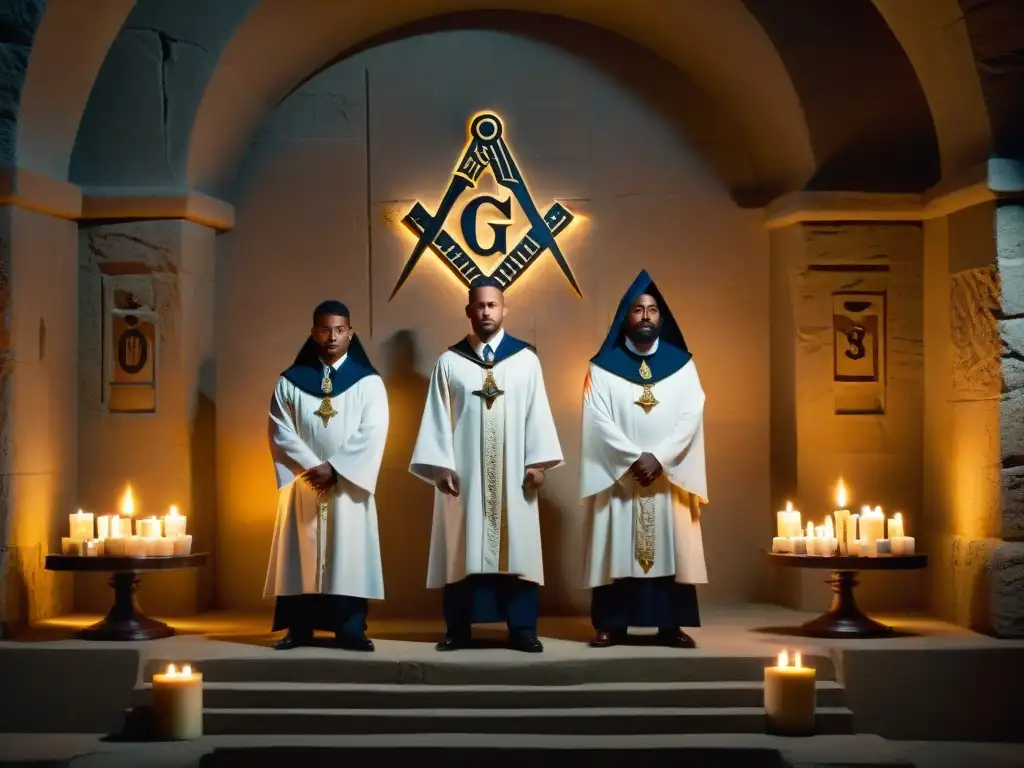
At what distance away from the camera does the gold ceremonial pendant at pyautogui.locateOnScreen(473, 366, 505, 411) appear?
23.7 feet

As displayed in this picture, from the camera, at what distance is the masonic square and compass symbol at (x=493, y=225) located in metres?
8.42

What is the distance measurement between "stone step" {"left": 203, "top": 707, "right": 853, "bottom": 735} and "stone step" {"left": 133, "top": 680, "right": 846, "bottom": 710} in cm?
10

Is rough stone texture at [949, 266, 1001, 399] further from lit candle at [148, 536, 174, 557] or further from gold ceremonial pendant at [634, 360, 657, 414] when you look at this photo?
lit candle at [148, 536, 174, 557]

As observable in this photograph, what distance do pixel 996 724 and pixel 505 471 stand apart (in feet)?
8.68

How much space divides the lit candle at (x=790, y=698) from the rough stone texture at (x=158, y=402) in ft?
11.7

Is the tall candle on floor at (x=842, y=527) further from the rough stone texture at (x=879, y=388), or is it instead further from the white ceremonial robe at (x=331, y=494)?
the white ceremonial robe at (x=331, y=494)

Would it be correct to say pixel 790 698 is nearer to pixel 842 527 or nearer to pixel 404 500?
pixel 842 527

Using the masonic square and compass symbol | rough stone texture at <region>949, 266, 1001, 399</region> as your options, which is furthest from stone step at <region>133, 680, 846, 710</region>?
the masonic square and compass symbol

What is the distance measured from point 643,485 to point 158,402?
290 centimetres

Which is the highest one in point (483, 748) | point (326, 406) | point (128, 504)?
point (326, 406)

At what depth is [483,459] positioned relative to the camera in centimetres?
720

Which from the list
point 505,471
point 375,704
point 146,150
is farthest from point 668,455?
point 146,150

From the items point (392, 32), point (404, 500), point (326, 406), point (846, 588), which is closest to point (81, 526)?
point (326, 406)

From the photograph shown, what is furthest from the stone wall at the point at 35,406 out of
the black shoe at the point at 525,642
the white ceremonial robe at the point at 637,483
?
the white ceremonial robe at the point at 637,483
